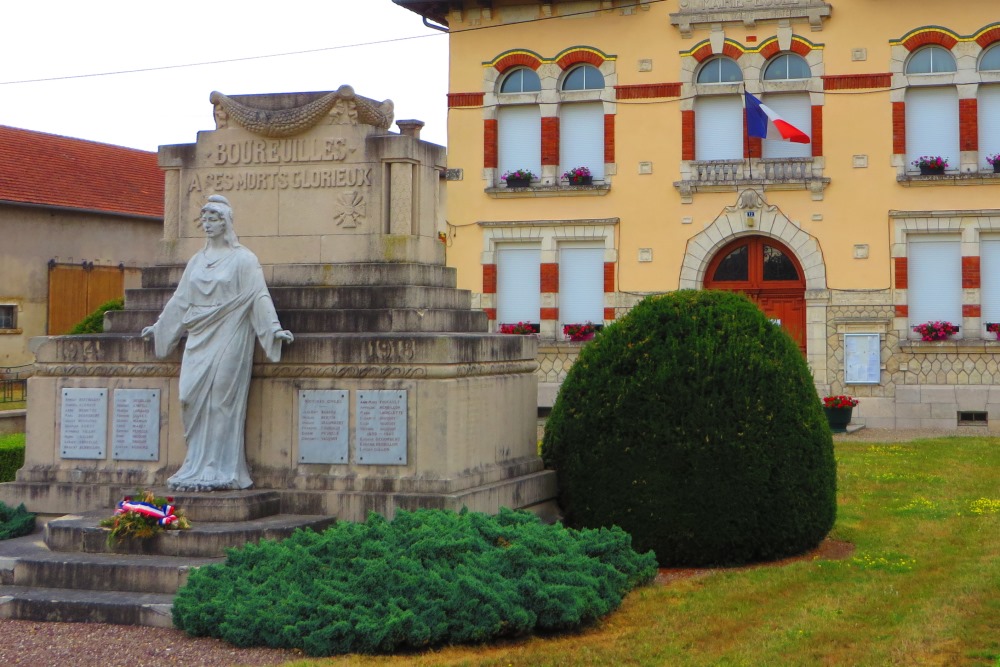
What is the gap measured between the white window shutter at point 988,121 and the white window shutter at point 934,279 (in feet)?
5.92

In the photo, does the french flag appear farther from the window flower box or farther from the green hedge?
the green hedge

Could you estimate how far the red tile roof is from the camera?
34.8 meters

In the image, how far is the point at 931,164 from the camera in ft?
81.5

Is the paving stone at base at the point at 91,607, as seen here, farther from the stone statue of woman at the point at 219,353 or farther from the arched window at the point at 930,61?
the arched window at the point at 930,61

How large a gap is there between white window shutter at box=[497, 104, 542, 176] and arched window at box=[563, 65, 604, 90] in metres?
0.92

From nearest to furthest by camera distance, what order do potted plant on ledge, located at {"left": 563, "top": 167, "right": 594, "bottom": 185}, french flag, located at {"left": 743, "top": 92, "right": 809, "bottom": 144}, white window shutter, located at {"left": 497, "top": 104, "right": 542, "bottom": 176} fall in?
french flag, located at {"left": 743, "top": 92, "right": 809, "bottom": 144} < potted plant on ledge, located at {"left": 563, "top": 167, "right": 594, "bottom": 185} < white window shutter, located at {"left": 497, "top": 104, "right": 542, "bottom": 176}

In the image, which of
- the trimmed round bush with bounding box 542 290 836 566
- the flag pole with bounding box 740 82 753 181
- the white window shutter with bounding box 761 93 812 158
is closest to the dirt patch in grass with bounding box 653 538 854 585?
the trimmed round bush with bounding box 542 290 836 566

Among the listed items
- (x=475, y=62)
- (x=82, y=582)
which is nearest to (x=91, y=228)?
(x=475, y=62)

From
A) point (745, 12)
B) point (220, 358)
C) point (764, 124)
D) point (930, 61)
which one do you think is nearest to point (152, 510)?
point (220, 358)

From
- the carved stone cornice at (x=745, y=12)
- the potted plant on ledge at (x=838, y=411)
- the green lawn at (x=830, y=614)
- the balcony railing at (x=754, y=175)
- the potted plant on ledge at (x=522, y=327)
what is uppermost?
the carved stone cornice at (x=745, y=12)

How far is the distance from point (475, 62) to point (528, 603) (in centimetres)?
2089

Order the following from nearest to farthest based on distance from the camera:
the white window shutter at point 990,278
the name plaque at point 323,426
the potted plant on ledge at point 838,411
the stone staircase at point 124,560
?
the stone staircase at point 124,560 < the name plaque at point 323,426 < the potted plant on ledge at point 838,411 < the white window shutter at point 990,278

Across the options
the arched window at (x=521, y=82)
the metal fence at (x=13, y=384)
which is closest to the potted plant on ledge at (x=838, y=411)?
the arched window at (x=521, y=82)

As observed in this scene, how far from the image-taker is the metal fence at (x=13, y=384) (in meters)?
26.7
